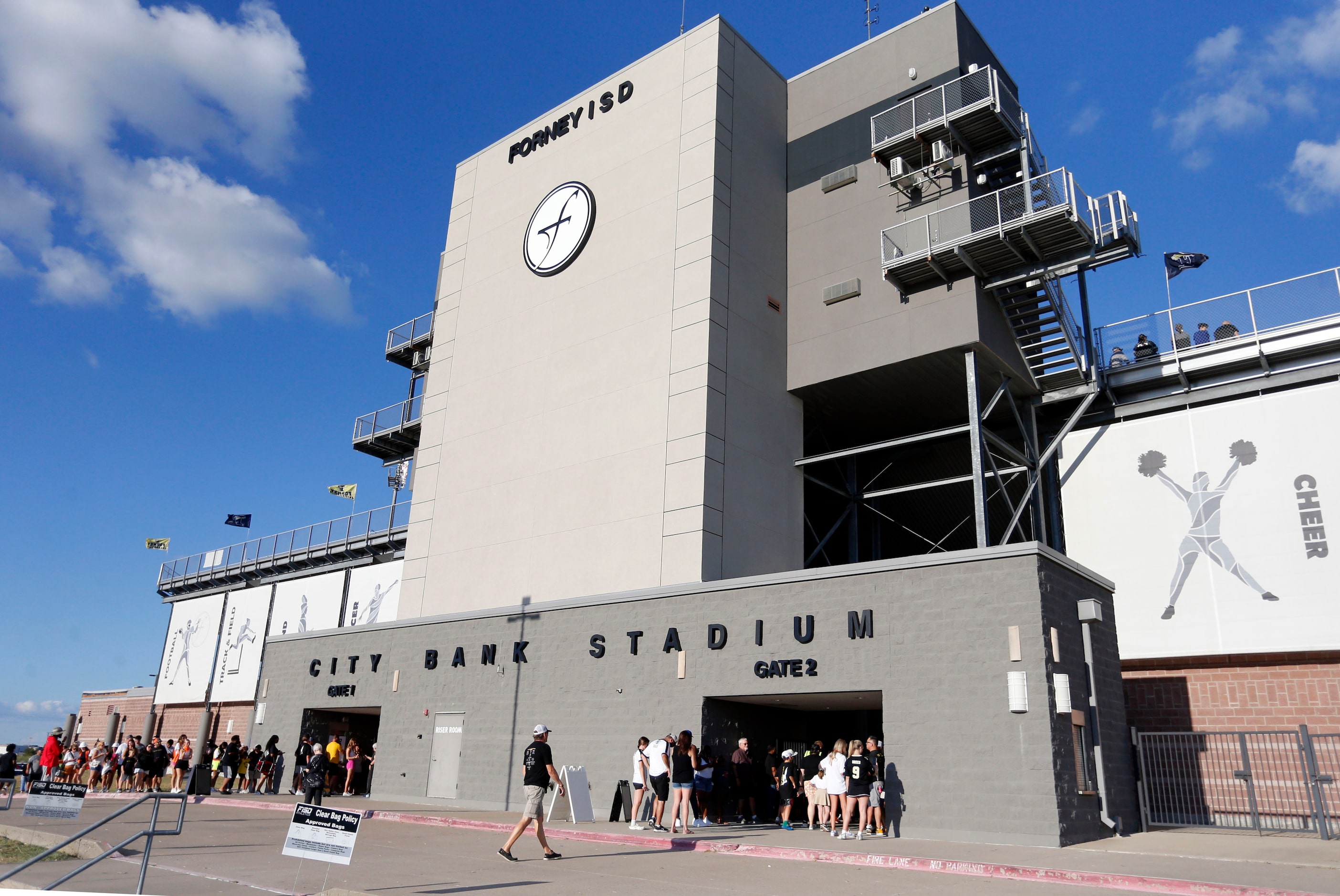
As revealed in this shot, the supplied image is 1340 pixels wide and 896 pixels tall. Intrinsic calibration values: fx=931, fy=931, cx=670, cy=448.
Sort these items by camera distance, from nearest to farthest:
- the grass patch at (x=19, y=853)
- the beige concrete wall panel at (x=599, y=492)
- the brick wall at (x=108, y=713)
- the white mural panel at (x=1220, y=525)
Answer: the grass patch at (x=19, y=853) → the white mural panel at (x=1220, y=525) → the beige concrete wall panel at (x=599, y=492) → the brick wall at (x=108, y=713)

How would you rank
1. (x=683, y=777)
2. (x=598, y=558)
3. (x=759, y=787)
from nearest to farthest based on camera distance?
(x=683, y=777) < (x=759, y=787) < (x=598, y=558)

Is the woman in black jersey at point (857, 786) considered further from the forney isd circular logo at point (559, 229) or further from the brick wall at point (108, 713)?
the brick wall at point (108, 713)

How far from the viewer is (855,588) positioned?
1791 cm

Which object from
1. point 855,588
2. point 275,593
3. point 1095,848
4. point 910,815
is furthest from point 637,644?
point 275,593

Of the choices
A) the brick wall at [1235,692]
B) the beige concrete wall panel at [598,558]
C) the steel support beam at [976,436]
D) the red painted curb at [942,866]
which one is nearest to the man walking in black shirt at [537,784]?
the red painted curb at [942,866]

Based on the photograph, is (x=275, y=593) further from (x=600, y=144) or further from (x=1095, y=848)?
(x=1095, y=848)

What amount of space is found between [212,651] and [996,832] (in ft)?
155

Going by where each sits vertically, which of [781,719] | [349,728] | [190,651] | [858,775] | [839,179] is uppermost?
[839,179]

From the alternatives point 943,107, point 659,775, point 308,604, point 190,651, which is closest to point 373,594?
point 308,604

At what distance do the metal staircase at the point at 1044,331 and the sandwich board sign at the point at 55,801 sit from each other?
2124 centimetres

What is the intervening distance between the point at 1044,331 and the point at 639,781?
15.4 metres

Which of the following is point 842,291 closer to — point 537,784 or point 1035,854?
point 1035,854

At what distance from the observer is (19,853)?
1323 cm

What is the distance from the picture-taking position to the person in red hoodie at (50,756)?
90.5 feet
